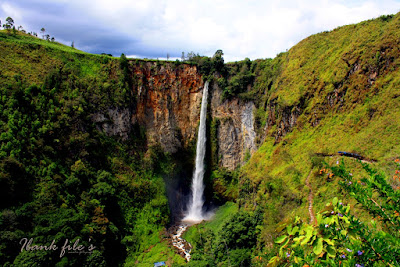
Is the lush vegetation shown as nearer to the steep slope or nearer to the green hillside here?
the green hillside

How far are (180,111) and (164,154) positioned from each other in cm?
643

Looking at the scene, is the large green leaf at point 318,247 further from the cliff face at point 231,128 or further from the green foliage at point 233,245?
the cliff face at point 231,128

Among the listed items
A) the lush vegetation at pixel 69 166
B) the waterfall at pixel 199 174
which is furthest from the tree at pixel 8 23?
the waterfall at pixel 199 174

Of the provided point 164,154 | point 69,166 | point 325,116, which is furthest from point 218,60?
point 69,166

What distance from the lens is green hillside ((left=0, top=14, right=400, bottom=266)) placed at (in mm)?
16266

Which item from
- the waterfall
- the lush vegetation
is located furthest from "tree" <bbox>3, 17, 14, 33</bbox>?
the waterfall

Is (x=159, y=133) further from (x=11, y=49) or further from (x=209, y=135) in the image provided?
(x=11, y=49)

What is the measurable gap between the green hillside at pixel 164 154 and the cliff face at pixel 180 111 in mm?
1317

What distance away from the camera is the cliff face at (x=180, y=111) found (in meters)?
31.9

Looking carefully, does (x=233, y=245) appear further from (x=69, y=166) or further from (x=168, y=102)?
(x=168, y=102)

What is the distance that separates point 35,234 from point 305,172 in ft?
66.1

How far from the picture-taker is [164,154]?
32156 millimetres

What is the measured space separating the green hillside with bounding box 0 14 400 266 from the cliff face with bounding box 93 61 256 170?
1.32m

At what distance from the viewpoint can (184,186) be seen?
33188mm
